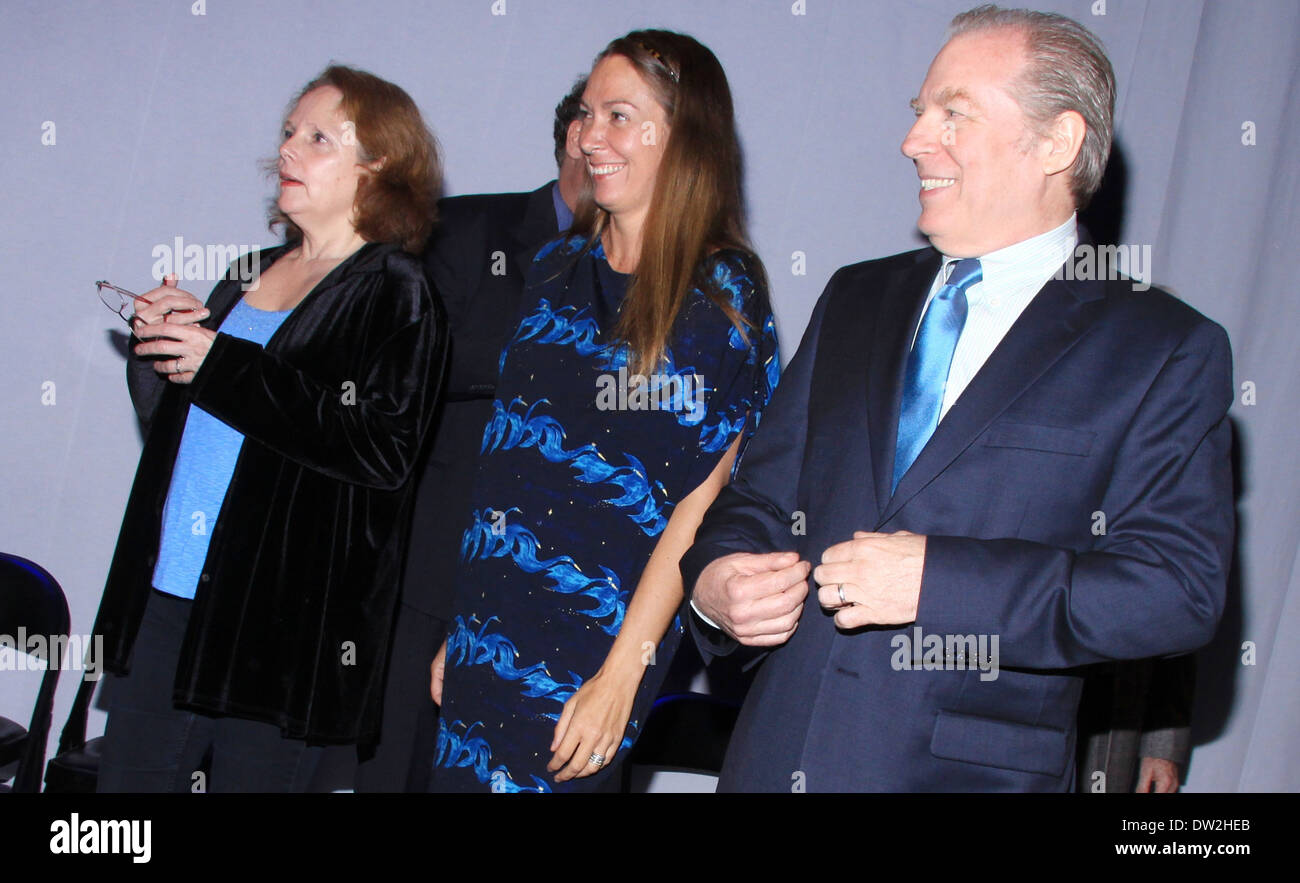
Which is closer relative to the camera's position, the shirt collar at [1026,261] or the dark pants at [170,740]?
the shirt collar at [1026,261]

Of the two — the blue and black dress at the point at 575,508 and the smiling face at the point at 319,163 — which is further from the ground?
the smiling face at the point at 319,163

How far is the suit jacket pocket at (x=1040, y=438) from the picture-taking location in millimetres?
1356

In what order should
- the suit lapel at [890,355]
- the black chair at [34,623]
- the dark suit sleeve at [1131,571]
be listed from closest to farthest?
the dark suit sleeve at [1131,571] < the suit lapel at [890,355] < the black chair at [34,623]

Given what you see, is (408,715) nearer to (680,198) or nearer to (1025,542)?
(680,198)

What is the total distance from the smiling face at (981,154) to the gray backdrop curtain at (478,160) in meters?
1.88

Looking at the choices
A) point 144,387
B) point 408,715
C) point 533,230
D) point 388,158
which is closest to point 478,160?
point 533,230

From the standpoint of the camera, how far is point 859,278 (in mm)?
1660

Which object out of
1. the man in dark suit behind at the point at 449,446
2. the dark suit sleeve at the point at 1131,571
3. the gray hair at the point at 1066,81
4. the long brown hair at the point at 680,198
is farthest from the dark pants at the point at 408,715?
the gray hair at the point at 1066,81

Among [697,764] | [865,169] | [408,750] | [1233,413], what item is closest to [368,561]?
[408,750]

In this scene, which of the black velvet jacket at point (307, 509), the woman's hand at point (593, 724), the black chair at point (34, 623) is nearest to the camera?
the woman's hand at point (593, 724)

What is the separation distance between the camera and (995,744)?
134 centimetres

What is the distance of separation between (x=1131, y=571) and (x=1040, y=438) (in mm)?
185

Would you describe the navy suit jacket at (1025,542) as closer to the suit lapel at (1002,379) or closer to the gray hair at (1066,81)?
the suit lapel at (1002,379)
